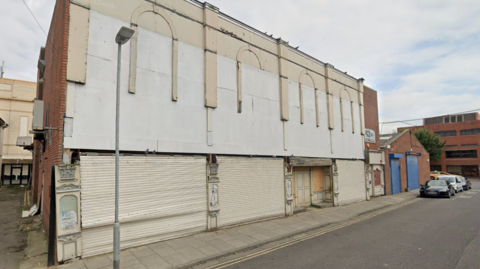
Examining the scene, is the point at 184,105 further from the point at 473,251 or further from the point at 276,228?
the point at 473,251

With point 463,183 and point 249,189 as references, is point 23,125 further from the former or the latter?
point 463,183

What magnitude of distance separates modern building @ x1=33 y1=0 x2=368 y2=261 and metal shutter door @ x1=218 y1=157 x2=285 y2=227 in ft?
0.18

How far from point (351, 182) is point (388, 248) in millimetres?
10852

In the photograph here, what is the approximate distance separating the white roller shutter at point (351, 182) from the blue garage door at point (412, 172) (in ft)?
35.2

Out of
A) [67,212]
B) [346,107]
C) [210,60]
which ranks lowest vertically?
[67,212]

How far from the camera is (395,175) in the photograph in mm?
24516

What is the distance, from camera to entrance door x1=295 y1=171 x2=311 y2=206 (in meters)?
15.6

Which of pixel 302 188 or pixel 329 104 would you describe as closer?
pixel 302 188

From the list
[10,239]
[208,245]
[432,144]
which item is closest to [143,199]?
[208,245]

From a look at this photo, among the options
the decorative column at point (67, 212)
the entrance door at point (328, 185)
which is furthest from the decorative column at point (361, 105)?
the decorative column at point (67, 212)

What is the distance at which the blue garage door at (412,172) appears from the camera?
88.6ft

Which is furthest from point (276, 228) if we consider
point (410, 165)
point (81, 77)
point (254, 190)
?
point (410, 165)

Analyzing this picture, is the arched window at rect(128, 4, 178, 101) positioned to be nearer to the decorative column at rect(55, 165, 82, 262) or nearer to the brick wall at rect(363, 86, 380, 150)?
the decorative column at rect(55, 165, 82, 262)

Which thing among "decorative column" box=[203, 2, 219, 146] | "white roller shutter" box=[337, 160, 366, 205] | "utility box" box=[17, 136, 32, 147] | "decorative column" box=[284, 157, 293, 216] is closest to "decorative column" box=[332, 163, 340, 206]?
"white roller shutter" box=[337, 160, 366, 205]
